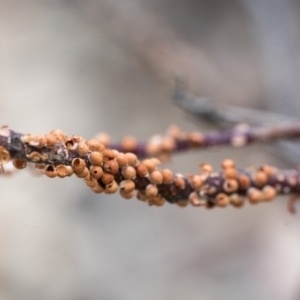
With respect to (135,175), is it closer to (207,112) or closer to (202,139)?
(202,139)

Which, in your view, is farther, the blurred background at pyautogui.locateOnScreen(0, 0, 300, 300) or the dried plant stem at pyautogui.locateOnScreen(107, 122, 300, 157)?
the blurred background at pyautogui.locateOnScreen(0, 0, 300, 300)

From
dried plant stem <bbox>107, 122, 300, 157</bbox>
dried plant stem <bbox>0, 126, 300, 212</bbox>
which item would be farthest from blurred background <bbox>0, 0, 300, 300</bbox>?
dried plant stem <bbox>0, 126, 300, 212</bbox>

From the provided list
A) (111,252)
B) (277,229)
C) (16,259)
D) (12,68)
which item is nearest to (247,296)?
(277,229)

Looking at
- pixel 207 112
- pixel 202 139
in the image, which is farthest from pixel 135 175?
pixel 207 112

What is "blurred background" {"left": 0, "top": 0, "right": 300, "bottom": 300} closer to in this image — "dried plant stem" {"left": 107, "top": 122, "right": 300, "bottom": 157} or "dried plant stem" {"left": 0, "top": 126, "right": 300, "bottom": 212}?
"dried plant stem" {"left": 107, "top": 122, "right": 300, "bottom": 157}

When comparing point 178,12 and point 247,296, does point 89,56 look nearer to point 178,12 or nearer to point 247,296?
point 178,12

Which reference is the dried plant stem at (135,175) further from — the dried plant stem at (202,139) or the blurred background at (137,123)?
the blurred background at (137,123)

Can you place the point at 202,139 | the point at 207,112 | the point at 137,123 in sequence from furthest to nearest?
the point at 137,123 → the point at 207,112 → the point at 202,139
